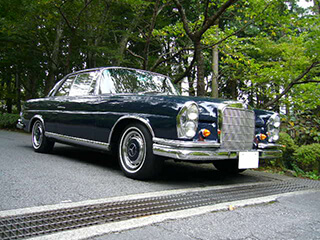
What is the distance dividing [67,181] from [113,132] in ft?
3.19

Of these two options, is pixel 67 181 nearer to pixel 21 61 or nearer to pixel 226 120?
pixel 226 120

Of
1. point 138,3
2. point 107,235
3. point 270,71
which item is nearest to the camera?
point 107,235

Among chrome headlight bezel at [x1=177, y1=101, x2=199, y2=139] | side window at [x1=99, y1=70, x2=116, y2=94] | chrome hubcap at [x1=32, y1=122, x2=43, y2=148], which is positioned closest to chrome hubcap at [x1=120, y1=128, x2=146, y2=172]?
chrome headlight bezel at [x1=177, y1=101, x2=199, y2=139]

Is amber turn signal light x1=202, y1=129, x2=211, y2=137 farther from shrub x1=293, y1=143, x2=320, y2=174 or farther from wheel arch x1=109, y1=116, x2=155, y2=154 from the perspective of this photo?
shrub x1=293, y1=143, x2=320, y2=174

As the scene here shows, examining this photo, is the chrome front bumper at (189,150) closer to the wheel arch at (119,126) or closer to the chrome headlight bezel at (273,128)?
the wheel arch at (119,126)

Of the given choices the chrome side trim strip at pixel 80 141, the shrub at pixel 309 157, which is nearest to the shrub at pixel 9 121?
the chrome side trim strip at pixel 80 141

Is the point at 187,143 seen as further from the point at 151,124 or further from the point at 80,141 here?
the point at 80,141

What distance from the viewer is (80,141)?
4.81 m

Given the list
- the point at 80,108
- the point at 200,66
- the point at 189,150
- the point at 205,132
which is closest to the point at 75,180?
the point at 189,150

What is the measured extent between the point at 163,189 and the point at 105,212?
107cm

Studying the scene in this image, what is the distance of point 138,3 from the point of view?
31.7ft

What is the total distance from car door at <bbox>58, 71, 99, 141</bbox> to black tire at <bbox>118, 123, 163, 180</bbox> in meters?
0.78

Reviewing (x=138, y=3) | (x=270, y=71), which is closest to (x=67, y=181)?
(x=270, y=71)

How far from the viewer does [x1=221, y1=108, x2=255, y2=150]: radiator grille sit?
3629mm
